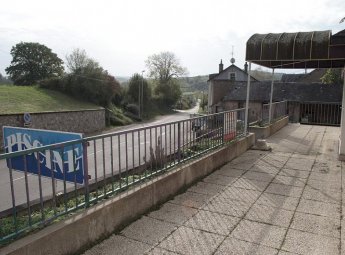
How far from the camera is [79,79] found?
4300 cm

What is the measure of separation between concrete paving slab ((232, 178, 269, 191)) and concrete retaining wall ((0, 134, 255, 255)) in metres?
0.78

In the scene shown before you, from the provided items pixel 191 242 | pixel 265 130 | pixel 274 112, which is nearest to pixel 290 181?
pixel 191 242

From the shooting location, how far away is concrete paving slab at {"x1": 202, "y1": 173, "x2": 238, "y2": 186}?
6.21 meters

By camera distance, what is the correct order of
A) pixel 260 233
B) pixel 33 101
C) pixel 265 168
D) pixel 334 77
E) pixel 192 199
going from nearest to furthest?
1. pixel 260 233
2. pixel 192 199
3. pixel 265 168
4. pixel 33 101
5. pixel 334 77

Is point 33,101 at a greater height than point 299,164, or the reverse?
point 33,101

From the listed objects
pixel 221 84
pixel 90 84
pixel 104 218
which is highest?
pixel 221 84

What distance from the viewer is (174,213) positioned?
15.3 feet

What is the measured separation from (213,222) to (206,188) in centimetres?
146

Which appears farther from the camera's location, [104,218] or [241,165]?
[241,165]

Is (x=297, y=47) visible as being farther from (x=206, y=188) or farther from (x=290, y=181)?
(x=206, y=188)

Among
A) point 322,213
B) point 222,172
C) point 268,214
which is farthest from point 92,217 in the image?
point 222,172

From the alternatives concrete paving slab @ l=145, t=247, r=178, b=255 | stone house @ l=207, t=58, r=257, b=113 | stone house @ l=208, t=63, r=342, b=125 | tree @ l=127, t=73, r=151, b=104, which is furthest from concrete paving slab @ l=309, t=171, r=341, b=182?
tree @ l=127, t=73, r=151, b=104

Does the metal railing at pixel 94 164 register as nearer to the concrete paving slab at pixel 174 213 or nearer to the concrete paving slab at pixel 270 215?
the concrete paving slab at pixel 174 213

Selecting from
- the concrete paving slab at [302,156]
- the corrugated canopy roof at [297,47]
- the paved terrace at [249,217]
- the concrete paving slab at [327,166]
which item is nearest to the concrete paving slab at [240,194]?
the paved terrace at [249,217]
